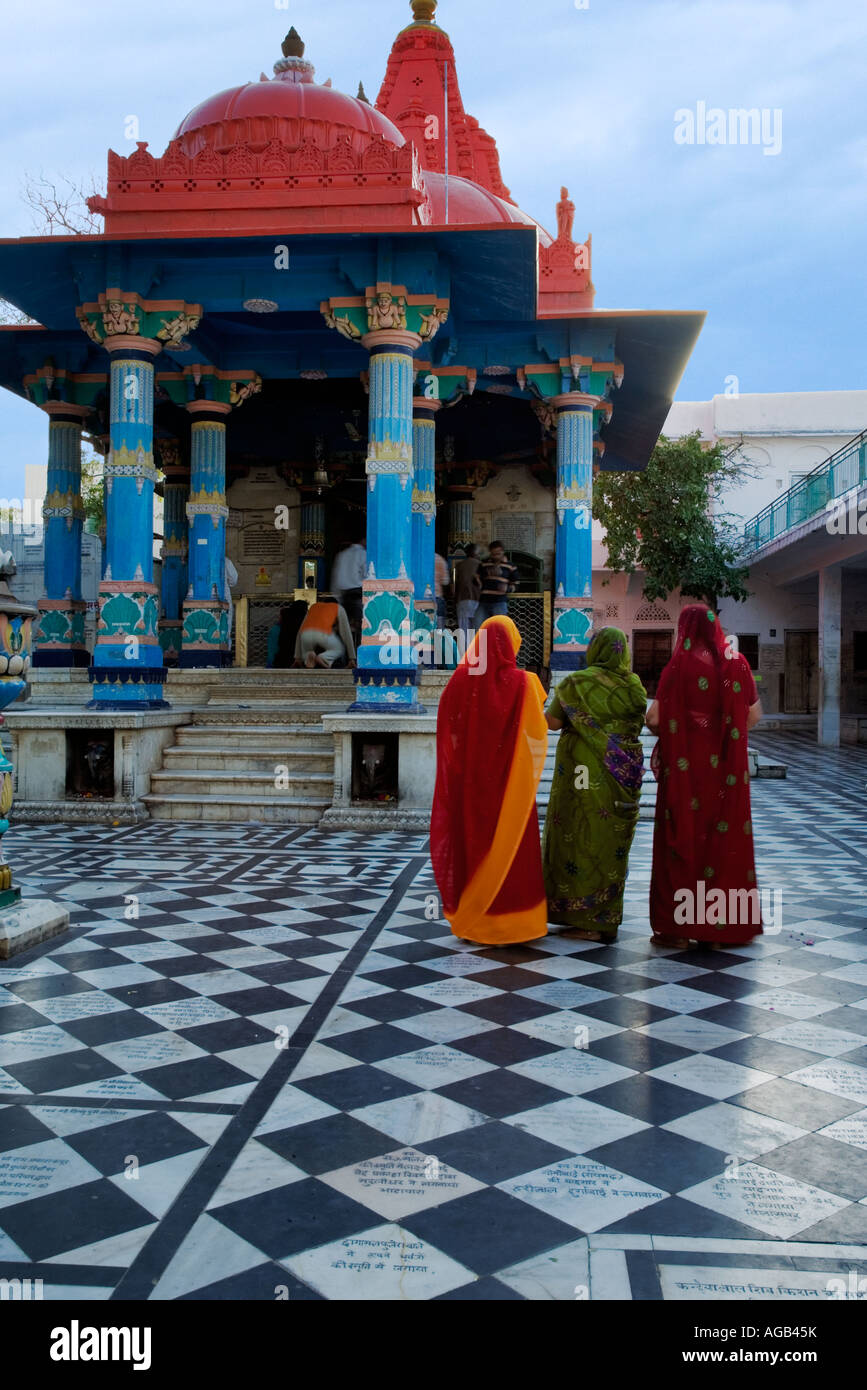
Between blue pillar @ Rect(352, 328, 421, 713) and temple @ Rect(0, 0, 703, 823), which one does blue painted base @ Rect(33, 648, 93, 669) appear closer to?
temple @ Rect(0, 0, 703, 823)

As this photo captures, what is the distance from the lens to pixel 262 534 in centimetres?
1522

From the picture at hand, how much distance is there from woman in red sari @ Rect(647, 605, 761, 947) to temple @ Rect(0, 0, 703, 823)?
371 centimetres

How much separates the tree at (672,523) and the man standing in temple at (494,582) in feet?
37.4

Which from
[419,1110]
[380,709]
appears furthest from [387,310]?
[419,1110]

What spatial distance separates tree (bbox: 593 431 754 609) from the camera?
2406 cm

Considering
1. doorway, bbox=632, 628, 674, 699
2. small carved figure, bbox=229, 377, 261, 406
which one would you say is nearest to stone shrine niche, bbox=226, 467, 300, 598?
small carved figure, bbox=229, 377, 261, 406

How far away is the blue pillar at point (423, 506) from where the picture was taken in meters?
11.5

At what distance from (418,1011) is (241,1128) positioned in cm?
120

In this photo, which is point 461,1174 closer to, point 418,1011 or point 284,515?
point 418,1011

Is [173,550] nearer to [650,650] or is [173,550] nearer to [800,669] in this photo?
[650,650]

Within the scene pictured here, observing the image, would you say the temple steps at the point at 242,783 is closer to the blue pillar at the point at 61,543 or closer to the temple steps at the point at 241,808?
the temple steps at the point at 241,808

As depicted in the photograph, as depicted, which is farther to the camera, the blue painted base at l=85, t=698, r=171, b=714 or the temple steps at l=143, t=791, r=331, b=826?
the blue painted base at l=85, t=698, r=171, b=714
